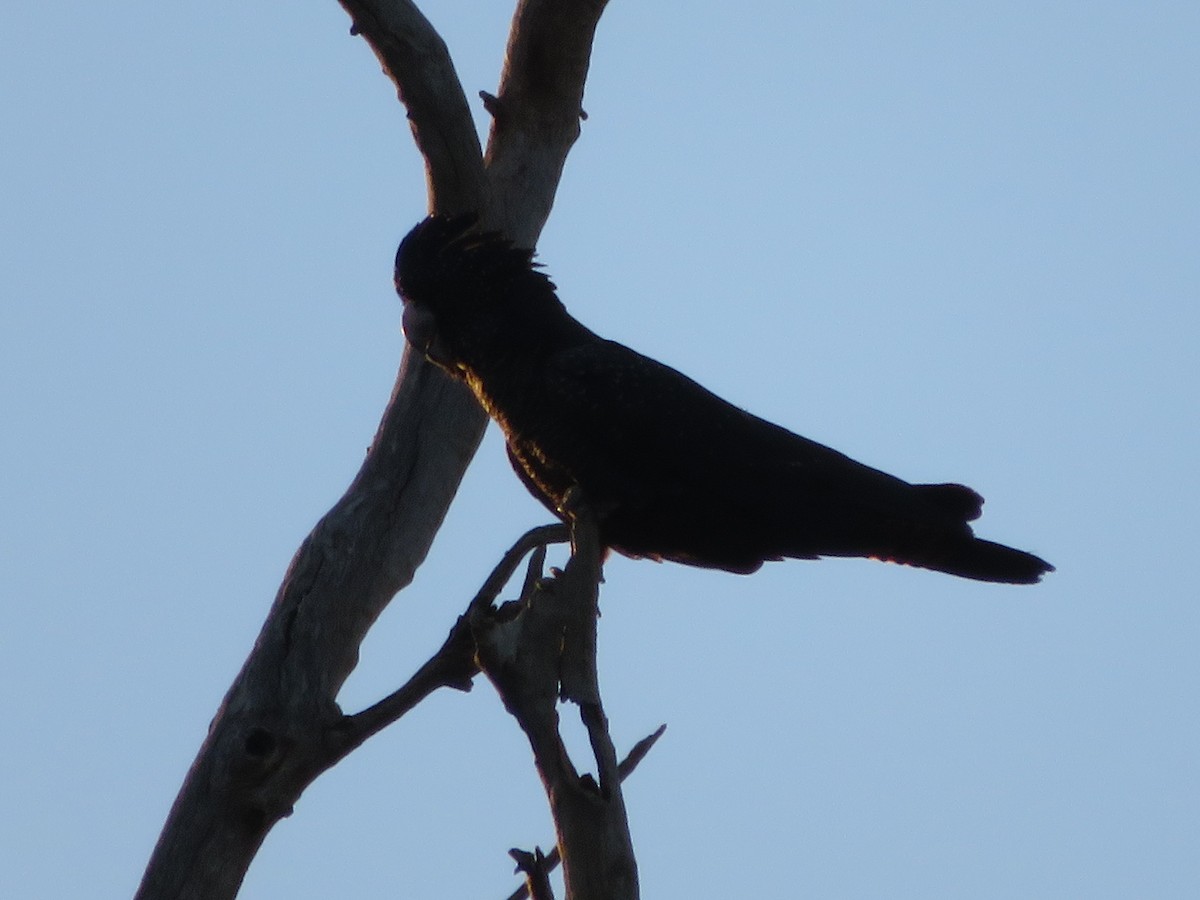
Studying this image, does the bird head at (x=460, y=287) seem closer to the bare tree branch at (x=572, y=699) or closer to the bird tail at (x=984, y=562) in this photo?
the bare tree branch at (x=572, y=699)

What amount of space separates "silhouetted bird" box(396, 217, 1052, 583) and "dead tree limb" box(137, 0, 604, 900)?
0.58 meters

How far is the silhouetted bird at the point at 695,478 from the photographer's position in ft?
18.6

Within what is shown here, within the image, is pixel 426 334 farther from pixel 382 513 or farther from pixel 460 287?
pixel 382 513

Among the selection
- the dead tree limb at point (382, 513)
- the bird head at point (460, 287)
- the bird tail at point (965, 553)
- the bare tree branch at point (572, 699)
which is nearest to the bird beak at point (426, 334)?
the bird head at point (460, 287)

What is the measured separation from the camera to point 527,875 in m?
4.07

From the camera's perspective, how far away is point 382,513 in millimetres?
6223

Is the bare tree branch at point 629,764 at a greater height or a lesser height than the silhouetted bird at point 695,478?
lesser

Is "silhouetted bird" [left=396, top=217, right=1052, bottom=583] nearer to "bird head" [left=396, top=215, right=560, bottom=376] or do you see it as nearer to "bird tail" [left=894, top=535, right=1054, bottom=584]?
"bird tail" [left=894, top=535, right=1054, bottom=584]

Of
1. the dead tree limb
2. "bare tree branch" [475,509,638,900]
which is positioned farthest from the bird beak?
"bare tree branch" [475,509,638,900]

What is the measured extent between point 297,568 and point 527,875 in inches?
90.1

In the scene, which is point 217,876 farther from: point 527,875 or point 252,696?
point 527,875

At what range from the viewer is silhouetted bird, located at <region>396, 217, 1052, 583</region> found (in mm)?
5660

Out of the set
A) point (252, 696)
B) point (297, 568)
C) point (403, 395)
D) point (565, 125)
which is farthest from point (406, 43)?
point (252, 696)

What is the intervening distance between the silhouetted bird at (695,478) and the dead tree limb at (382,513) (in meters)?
0.58
